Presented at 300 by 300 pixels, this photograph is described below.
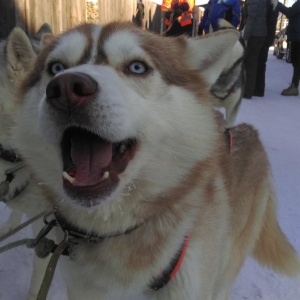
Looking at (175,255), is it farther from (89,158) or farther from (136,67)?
(136,67)

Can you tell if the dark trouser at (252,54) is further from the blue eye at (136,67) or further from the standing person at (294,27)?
the blue eye at (136,67)

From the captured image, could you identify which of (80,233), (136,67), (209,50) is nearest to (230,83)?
(209,50)

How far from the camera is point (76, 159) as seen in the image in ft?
3.73

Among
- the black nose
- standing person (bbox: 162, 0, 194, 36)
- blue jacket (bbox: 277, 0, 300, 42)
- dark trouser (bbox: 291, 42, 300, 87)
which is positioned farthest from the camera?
standing person (bbox: 162, 0, 194, 36)

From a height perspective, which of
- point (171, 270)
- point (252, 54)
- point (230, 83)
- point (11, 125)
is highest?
point (230, 83)

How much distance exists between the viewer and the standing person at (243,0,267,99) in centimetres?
650

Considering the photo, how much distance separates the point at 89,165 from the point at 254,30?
6088 millimetres

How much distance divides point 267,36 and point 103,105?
6410 mm

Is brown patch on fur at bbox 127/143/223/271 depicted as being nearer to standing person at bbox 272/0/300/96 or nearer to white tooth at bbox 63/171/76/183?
white tooth at bbox 63/171/76/183

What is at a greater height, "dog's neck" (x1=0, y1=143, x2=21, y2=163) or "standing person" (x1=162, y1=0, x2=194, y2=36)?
"standing person" (x1=162, y1=0, x2=194, y2=36)

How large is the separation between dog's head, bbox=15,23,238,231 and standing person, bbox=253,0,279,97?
19.0 ft

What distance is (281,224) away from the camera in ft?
8.98

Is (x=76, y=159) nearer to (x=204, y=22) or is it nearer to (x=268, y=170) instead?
(x=268, y=170)

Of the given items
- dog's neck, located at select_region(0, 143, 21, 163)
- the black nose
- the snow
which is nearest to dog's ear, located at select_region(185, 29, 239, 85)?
the black nose
